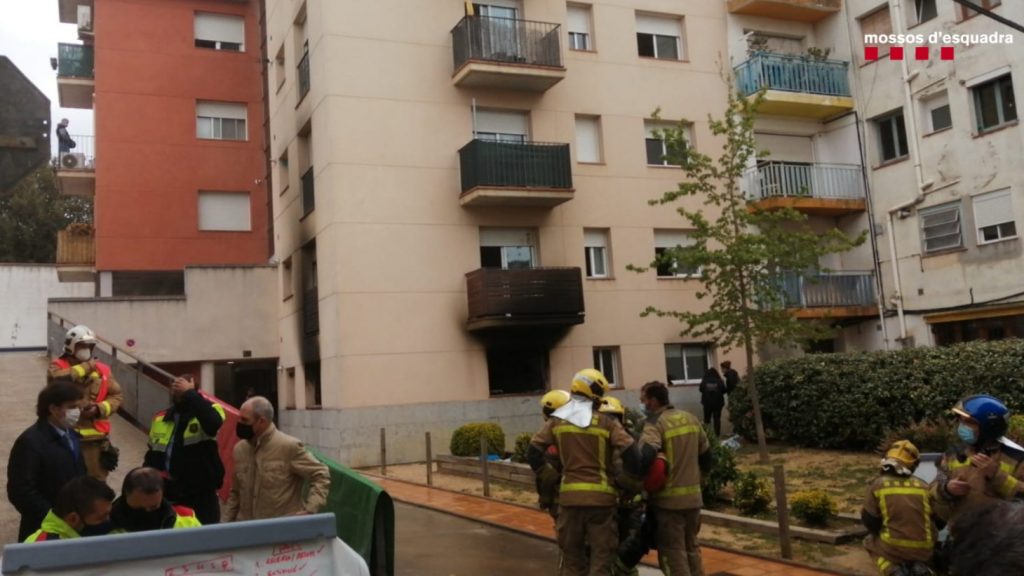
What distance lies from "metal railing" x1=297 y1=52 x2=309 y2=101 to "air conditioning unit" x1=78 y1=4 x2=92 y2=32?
435 inches

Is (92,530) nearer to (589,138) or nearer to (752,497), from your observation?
(752,497)

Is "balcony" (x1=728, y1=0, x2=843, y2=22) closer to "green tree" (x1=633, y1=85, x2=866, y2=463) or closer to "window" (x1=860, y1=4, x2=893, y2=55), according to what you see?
"window" (x1=860, y1=4, x2=893, y2=55)

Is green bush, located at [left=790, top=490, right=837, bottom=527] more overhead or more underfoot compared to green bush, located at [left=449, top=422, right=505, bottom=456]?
more underfoot

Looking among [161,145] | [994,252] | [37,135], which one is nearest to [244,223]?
[161,145]

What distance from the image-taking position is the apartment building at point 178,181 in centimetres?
2395

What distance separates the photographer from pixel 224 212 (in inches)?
1054

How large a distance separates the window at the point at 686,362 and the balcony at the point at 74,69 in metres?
20.7

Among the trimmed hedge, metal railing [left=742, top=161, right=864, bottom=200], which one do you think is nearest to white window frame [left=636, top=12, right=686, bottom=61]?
metal railing [left=742, top=161, right=864, bottom=200]

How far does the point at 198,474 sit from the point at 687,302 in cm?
1775

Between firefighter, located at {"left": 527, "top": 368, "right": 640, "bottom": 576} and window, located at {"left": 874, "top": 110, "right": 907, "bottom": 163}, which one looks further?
window, located at {"left": 874, "top": 110, "right": 907, "bottom": 163}

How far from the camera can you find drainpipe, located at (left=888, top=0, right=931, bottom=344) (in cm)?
2130

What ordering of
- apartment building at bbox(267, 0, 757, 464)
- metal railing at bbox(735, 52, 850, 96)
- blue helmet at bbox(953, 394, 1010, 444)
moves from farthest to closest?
metal railing at bbox(735, 52, 850, 96) → apartment building at bbox(267, 0, 757, 464) → blue helmet at bbox(953, 394, 1010, 444)

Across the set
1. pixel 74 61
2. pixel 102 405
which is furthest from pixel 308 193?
pixel 102 405

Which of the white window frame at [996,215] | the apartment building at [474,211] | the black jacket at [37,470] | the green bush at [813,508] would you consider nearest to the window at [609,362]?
Result: the apartment building at [474,211]
